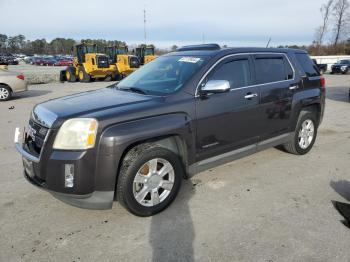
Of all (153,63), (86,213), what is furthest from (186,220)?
(153,63)


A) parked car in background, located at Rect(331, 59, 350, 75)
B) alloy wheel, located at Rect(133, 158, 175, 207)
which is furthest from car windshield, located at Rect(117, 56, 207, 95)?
parked car in background, located at Rect(331, 59, 350, 75)

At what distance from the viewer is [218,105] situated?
392 centimetres

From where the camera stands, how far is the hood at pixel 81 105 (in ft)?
10.6

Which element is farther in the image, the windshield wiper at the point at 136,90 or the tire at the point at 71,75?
the tire at the point at 71,75

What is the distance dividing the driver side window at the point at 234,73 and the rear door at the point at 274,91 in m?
0.20

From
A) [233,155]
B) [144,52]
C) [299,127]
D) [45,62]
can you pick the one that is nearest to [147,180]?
[233,155]

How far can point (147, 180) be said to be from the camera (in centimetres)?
347

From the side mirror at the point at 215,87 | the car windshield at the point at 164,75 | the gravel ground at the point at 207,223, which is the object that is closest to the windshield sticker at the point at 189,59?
the car windshield at the point at 164,75

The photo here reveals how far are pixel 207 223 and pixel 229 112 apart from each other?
1.44 m

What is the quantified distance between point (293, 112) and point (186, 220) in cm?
271

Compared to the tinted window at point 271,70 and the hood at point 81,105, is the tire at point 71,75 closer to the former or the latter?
the hood at point 81,105

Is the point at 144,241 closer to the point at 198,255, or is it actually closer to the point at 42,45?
the point at 198,255

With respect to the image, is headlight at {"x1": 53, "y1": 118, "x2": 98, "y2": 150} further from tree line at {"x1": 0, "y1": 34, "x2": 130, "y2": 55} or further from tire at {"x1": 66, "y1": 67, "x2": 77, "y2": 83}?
tree line at {"x1": 0, "y1": 34, "x2": 130, "y2": 55}

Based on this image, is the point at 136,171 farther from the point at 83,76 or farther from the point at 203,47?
the point at 83,76
